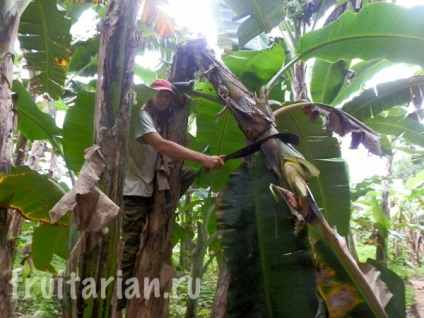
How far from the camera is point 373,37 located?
2023mm

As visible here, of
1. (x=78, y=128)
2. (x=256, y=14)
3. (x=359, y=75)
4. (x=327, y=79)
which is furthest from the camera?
(x=359, y=75)

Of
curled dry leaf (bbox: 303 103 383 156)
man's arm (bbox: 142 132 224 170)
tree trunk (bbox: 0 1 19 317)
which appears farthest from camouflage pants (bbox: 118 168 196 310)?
curled dry leaf (bbox: 303 103 383 156)

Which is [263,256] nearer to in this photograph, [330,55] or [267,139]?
[267,139]

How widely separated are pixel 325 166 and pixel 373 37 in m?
0.70

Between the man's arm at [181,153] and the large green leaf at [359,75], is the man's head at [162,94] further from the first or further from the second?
the large green leaf at [359,75]

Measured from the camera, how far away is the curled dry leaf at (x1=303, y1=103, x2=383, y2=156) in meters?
1.63

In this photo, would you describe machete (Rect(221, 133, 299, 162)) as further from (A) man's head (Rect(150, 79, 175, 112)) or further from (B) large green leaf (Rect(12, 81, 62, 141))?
(B) large green leaf (Rect(12, 81, 62, 141))

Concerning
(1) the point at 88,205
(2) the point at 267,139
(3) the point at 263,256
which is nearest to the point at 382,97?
(2) the point at 267,139

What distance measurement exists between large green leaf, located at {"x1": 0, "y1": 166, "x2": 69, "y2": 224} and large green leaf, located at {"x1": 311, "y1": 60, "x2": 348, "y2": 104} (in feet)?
6.05

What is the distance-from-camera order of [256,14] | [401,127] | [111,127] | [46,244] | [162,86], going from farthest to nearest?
[401,127] < [46,244] < [256,14] < [162,86] < [111,127]

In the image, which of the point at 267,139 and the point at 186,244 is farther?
the point at 186,244

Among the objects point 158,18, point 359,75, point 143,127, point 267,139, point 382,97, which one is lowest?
point 267,139

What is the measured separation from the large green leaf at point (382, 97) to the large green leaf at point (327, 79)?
0.40 metres

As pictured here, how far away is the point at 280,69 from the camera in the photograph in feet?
7.30
